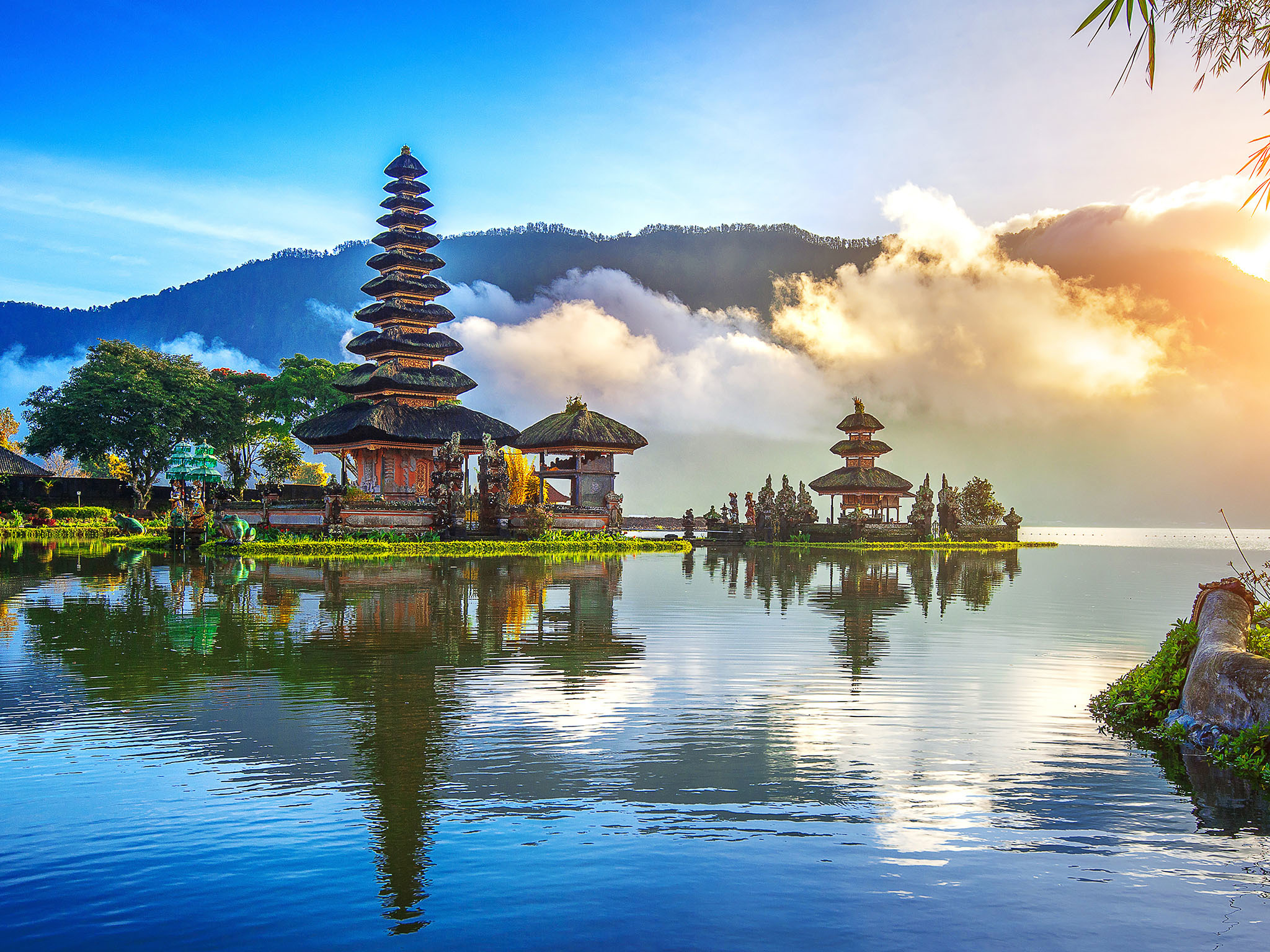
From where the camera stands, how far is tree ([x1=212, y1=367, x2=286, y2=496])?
54.7 metres

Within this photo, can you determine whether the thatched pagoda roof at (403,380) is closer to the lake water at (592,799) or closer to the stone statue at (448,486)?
the stone statue at (448,486)

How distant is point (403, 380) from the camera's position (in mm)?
42438

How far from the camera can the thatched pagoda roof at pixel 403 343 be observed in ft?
143

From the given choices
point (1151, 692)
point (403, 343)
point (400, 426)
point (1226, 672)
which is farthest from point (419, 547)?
point (1226, 672)

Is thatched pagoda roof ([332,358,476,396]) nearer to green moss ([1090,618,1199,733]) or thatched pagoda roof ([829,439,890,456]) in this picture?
thatched pagoda roof ([829,439,890,456])

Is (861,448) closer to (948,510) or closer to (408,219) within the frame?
(948,510)

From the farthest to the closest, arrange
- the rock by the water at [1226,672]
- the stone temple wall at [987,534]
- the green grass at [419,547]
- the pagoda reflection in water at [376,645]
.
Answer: the stone temple wall at [987,534] < the green grass at [419,547] < the rock by the water at [1226,672] < the pagoda reflection in water at [376,645]

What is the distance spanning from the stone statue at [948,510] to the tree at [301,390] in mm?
38034

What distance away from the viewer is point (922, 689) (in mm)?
8773

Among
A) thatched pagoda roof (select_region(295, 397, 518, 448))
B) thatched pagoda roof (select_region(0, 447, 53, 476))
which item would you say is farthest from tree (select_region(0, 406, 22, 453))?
thatched pagoda roof (select_region(295, 397, 518, 448))

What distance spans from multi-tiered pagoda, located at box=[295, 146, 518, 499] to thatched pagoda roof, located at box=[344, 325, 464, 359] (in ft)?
0.15

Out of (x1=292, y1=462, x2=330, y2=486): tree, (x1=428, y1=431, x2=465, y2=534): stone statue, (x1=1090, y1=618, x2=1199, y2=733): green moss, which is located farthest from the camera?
(x1=292, y1=462, x2=330, y2=486): tree

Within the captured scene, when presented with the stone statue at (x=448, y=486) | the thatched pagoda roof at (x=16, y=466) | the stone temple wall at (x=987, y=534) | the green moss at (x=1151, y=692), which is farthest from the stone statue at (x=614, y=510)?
the thatched pagoda roof at (x=16, y=466)

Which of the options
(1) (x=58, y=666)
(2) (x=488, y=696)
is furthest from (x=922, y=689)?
(1) (x=58, y=666)
